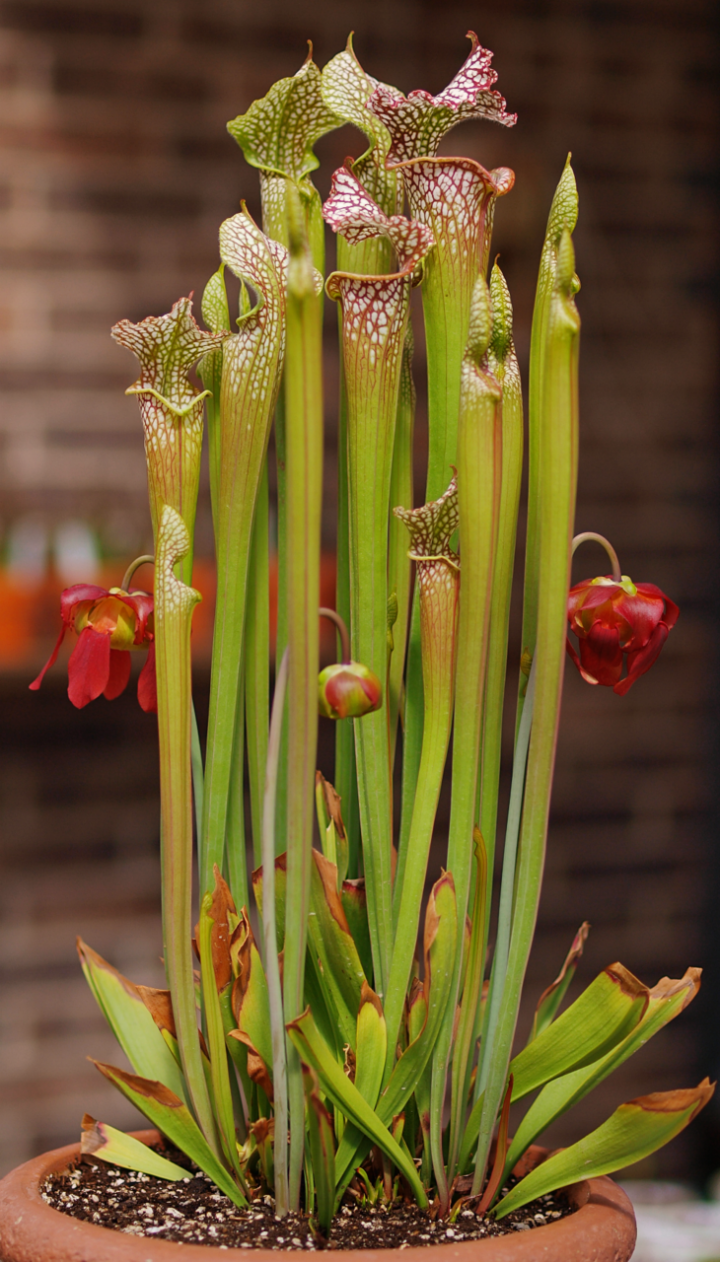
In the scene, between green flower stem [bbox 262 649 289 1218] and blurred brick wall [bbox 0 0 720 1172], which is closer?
green flower stem [bbox 262 649 289 1218]

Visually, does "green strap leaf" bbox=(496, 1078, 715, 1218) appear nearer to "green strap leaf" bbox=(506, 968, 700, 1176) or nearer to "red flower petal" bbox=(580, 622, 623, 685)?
"green strap leaf" bbox=(506, 968, 700, 1176)

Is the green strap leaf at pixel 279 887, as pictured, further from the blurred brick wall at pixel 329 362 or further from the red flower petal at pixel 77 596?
the blurred brick wall at pixel 329 362

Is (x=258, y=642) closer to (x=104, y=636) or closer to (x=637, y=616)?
(x=104, y=636)

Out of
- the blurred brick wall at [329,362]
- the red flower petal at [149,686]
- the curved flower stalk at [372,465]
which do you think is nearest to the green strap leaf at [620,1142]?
the curved flower stalk at [372,465]

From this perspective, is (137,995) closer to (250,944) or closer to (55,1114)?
(250,944)

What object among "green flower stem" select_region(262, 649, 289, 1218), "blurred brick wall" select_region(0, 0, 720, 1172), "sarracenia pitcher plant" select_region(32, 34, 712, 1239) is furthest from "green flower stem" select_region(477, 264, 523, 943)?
"blurred brick wall" select_region(0, 0, 720, 1172)

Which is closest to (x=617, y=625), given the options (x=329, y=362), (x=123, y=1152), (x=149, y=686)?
(x=149, y=686)
